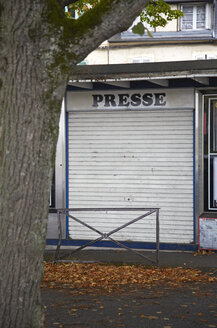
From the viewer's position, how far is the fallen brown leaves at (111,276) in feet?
28.8

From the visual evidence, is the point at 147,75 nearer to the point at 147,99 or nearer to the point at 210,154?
the point at 147,99

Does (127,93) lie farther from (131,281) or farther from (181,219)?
(131,281)

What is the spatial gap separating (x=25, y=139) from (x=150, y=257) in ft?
22.2

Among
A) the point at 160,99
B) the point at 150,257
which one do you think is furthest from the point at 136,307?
the point at 160,99

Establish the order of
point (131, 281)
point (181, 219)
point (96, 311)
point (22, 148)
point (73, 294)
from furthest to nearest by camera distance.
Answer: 1. point (181, 219)
2. point (131, 281)
3. point (73, 294)
4. point (96, 311)
5. point (22, 148)

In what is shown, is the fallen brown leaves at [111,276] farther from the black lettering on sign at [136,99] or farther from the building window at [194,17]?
the building window at [194,17]

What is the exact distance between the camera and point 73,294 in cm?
806

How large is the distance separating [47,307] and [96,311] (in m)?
0.68

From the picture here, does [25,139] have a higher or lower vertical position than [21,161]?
higher

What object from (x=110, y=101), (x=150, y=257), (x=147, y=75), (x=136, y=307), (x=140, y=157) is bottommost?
(x=136, y=307)

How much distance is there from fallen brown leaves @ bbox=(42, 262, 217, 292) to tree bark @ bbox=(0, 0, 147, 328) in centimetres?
333

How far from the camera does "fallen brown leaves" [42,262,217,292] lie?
877cm

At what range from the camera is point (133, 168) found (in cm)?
1245

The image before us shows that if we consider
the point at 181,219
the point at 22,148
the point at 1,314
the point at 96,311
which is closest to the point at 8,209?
the point at 22,148
